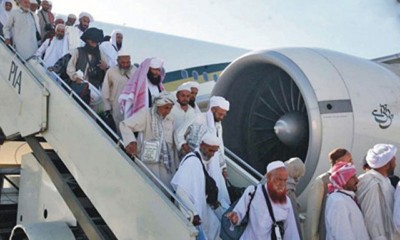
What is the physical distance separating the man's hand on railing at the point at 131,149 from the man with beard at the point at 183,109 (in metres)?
0.68

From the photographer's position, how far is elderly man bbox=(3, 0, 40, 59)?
5840 millimetres

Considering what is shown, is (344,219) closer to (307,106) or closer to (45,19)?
(307,106)

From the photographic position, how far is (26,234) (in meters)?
4.45

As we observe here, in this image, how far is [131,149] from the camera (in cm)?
390

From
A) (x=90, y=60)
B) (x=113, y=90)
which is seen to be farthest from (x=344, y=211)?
(x=90, y=60)

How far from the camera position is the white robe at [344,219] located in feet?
11.4

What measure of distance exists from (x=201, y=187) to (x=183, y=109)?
3.30 ft

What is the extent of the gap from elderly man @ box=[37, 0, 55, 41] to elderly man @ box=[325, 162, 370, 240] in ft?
15.0

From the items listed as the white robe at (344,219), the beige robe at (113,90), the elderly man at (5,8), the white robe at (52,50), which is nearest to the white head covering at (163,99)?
the beige robe at (113,90)

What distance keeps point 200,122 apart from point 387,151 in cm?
154

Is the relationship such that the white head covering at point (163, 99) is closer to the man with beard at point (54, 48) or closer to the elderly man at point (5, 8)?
the man with beard at point (54, 48)

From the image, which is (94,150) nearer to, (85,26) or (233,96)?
(233,96)

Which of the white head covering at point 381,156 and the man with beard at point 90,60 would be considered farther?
the man with beard at point 90,60

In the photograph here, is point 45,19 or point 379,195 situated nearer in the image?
point 379,195
